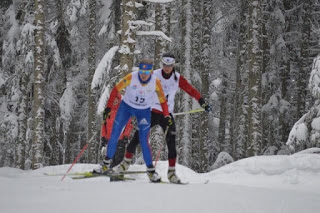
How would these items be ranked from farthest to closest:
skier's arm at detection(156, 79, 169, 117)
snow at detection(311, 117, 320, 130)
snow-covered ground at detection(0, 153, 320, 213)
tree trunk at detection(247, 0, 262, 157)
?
1. tree trunk at detection(247, 0, 262, 157)
2. snow at detection(311, 117, 320, 130)
3. skier's arm at detection(156, 79, 169, 117)
4. snow-covered ground at detection(0, 153, 320, 213)

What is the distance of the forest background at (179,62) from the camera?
45.9 ft

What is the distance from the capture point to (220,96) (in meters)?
25.7

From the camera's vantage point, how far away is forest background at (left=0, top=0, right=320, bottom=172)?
551 inches

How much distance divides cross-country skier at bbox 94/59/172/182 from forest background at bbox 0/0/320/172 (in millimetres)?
4918

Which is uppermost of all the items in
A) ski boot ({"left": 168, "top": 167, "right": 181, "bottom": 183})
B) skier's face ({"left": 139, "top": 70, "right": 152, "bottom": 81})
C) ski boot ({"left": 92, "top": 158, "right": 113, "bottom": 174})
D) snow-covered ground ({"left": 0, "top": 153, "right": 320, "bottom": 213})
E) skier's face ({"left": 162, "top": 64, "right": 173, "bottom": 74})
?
skier's face ({"left": 162, "top": 64, "right": 173, "bottom": 74})

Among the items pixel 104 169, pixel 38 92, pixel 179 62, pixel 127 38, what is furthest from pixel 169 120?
pixel 179 62

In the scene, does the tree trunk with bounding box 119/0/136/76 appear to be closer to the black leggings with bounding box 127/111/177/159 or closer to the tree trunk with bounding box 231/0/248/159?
the black leggings with bounding box 127/111/177/159

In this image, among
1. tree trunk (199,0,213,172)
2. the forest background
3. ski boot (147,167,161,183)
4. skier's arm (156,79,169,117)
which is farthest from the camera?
tree trunk (199,0,213,172)

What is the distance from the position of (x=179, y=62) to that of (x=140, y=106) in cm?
1140

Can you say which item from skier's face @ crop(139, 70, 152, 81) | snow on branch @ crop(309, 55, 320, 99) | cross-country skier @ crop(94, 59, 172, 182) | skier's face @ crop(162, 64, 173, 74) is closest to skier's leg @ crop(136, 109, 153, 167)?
cross-country skier @ crop(94, 59, 172, 182)

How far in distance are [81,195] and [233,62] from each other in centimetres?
2147

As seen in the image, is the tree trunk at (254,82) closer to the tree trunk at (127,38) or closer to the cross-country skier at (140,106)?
the tree trunk at (127,38)

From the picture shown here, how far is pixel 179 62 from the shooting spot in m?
18.0

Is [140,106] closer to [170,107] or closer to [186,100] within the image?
[170,107]
